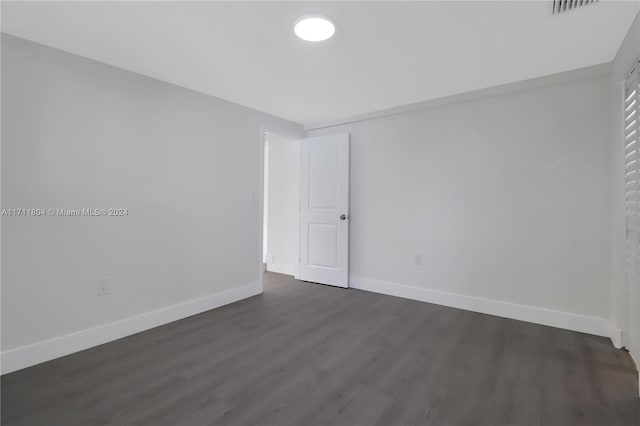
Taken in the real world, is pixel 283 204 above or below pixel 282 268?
above

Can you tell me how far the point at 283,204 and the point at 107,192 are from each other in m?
2.70

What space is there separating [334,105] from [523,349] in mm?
3057

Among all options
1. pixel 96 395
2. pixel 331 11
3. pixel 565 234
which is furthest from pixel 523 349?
pixel 96 395

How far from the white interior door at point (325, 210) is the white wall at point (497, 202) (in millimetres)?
195

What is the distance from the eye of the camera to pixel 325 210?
4270 mm

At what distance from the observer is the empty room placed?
1812 millimetres

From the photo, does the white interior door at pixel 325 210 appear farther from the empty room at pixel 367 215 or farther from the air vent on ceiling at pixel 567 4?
the air vent on ceiling at pixel 567 4

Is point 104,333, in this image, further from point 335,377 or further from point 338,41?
point 338,41

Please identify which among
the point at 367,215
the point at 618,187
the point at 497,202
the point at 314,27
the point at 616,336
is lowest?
the point at 616,336

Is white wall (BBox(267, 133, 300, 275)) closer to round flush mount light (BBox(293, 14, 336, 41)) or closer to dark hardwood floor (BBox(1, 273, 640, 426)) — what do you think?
dark hardwood floor (BBox(1, 273, 640, 426))

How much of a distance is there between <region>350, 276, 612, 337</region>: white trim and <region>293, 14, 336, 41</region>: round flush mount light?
2877mm

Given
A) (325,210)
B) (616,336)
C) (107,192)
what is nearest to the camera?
(616,336)

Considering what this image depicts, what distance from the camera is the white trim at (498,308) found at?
264 cm

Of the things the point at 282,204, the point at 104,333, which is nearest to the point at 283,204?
the point at 282,204
